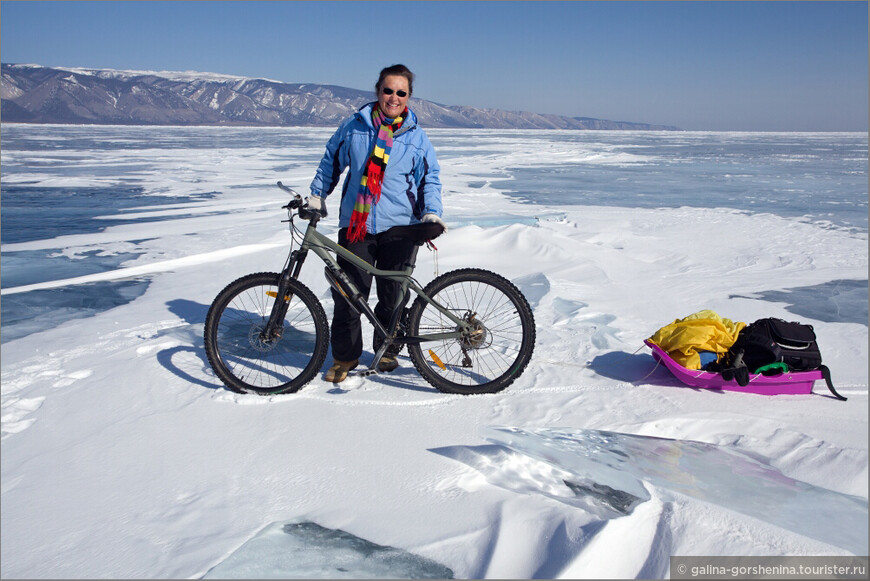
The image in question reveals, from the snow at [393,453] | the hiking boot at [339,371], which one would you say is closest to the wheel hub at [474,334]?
the snow at [393,453]

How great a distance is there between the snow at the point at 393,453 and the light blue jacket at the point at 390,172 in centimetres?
95

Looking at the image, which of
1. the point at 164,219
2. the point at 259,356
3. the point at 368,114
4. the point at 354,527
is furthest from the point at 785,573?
the point at 164,219

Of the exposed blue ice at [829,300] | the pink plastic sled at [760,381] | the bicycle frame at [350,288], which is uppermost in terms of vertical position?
the bicycle frame at [350,288]

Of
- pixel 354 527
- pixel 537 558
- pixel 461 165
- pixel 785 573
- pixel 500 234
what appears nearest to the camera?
pixel 785 573

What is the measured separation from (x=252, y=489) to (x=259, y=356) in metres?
1.49

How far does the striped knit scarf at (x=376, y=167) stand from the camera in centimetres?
299

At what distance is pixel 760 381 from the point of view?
9.96 ft

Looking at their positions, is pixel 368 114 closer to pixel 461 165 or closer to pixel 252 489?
pixel 252 489

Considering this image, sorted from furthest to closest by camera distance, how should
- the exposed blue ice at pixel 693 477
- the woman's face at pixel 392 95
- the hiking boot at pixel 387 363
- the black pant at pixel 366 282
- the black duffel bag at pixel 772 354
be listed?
the hiking boot at pixel 387 363, the black pant at pixel 366 282, the black duffel bag at pixel 772 354, the woman's face at pixel 392 95, the exposed blue ice at pixel 693 477

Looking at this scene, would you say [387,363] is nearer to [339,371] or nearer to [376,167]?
[339,371]

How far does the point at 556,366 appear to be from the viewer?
344 centimetres

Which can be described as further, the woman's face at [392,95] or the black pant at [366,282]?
the black pant at [366,282]

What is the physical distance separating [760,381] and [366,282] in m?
2.21

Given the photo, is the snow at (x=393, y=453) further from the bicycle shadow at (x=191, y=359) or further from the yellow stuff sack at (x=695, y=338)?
the yellow stuff sack at (x=695, y=338)
